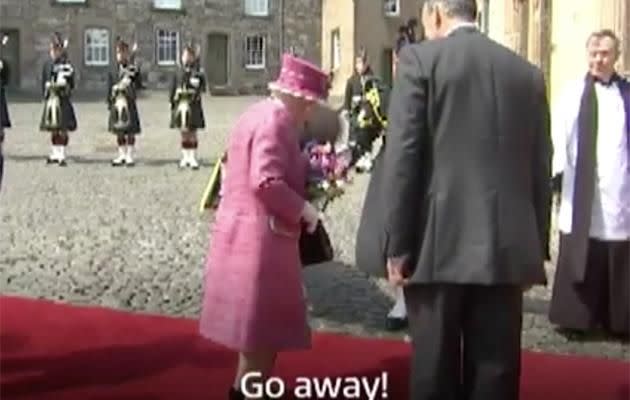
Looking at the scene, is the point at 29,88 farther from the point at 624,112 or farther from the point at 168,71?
the point at 624,112

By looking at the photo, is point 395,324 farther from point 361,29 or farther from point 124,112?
point 361,29

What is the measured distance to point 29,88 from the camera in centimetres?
4775

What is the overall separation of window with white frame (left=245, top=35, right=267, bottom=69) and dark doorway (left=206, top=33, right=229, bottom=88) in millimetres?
828

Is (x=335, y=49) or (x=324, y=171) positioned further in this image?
(x=335, y=49)

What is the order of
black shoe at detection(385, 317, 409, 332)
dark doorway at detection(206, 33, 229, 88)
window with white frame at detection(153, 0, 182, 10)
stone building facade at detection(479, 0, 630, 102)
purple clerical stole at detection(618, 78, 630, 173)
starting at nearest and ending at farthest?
purple clerical stole at detection(618, 78, 630, 173) < black shoe at detection(385, 317, 409, 332) < stone building facade at detection(479, 0, 630, 102) < window with white frame at detection(153, 0, 182, 10) < dark doorway at detection(206, 33, 229, 88)

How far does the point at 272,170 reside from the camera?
510 cm

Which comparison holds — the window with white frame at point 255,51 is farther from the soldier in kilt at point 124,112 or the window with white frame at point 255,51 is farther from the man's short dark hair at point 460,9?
the man's short dark hair at point 460,9

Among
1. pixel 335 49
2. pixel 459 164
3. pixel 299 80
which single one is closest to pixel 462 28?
pixel 459 164

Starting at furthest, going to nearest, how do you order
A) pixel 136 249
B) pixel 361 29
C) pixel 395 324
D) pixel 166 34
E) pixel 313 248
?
pixel 166 34
pixel 361 29
pixel 136 249
pixel 395 324
pixel 313 248

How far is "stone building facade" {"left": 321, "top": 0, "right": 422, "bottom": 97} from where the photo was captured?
4519 centimetres

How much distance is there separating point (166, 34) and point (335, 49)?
27.2ft

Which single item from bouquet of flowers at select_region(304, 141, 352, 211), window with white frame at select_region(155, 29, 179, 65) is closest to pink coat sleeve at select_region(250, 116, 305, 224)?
bouquet of flowers at select_region(304, 141, 352, 211)

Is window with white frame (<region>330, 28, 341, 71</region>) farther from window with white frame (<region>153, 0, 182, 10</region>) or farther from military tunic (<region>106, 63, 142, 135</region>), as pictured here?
military tunic (<region>106, 63, 142, 135</region>)

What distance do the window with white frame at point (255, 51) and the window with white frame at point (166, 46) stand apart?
110 inches
